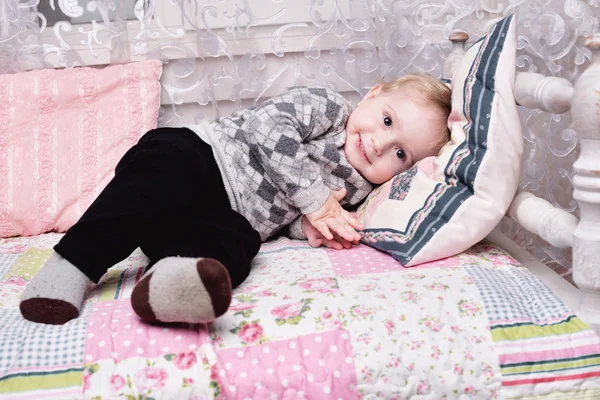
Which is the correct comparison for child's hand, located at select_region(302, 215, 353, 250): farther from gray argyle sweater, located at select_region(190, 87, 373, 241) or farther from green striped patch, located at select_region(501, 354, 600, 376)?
green striped patch, located at select_region(501, 354, 600, 376)

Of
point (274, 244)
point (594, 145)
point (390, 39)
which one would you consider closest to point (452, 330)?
point (594, 145)

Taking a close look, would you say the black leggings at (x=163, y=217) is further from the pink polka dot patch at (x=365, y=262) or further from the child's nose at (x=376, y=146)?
the child's nose at (x=376, y=146)

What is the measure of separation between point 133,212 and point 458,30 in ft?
3.16

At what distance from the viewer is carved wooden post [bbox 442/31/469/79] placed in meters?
1.51

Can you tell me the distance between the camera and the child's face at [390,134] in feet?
4.37

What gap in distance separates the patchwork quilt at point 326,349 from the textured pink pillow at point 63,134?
0.49 meters

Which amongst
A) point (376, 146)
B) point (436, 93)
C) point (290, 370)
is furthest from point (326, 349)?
point (436, 93)

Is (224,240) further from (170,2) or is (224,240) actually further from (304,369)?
(170,2)

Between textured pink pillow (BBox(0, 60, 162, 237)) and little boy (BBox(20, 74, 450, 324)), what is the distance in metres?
0.28

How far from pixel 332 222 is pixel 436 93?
35 cm

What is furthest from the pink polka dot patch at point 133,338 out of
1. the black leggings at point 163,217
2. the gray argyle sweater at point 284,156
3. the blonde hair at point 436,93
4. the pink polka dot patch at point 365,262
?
the blonde hair at point 436,93

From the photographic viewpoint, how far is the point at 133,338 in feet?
2.99

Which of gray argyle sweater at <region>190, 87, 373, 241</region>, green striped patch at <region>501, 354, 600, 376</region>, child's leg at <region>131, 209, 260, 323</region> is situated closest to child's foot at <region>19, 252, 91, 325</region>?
child's leg at <region>131, 209, 260, 323</region>

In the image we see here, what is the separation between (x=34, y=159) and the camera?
1.52 m
